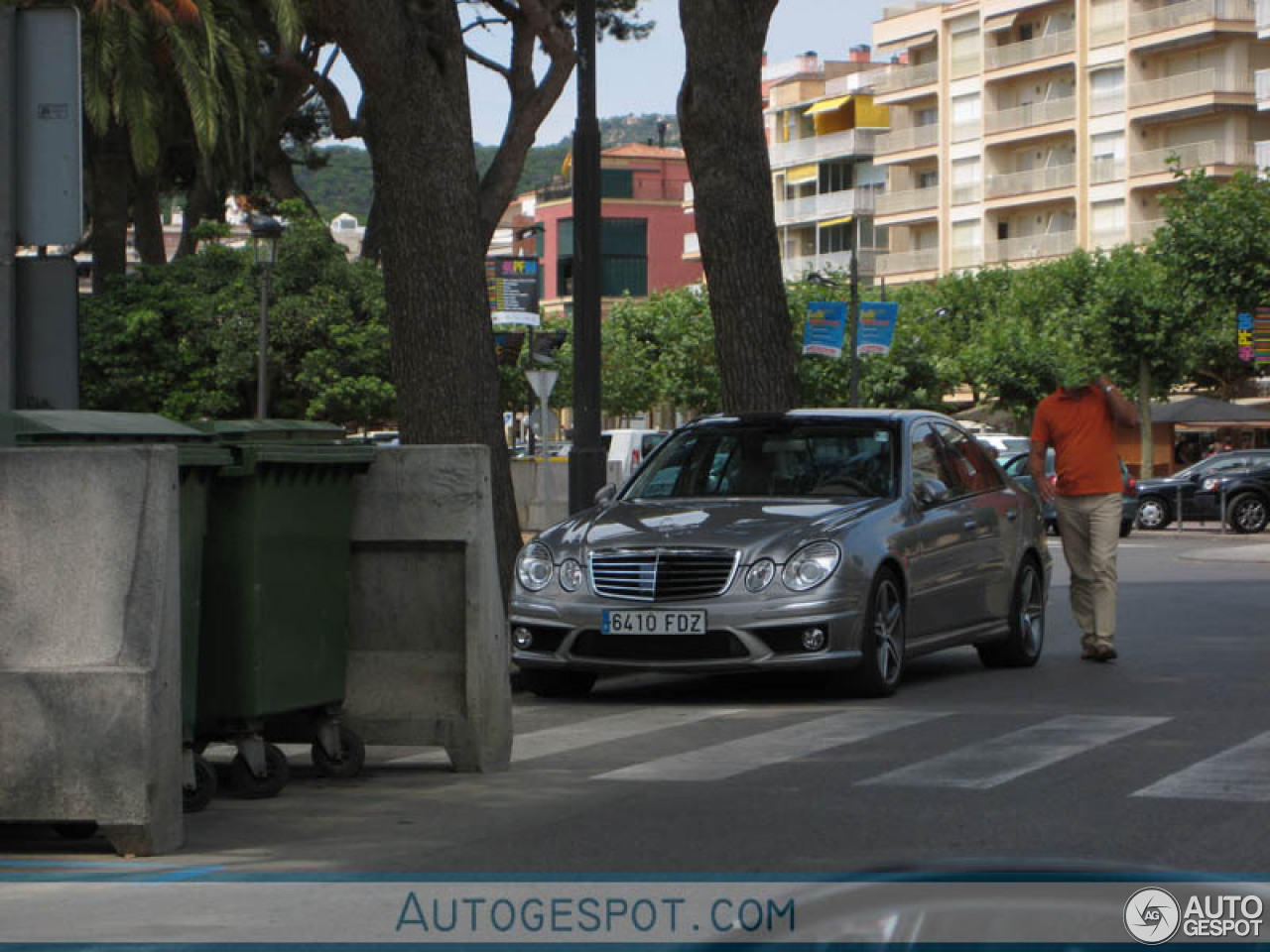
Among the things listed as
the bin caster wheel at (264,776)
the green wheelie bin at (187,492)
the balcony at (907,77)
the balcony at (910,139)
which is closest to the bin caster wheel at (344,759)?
the bin caster wheel at (264,776)

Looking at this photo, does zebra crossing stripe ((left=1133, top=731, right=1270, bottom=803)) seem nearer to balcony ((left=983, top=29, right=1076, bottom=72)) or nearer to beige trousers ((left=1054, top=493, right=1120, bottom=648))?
beige trousers ((left=1054, top=493, right=1120, bottom=648))

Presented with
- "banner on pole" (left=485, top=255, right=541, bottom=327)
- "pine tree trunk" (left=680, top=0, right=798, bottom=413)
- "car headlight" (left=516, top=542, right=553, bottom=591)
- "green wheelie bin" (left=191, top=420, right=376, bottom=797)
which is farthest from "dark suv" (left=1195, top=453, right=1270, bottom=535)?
"green wheelie bin" (left=191, top=420, right=376, bottom=797)

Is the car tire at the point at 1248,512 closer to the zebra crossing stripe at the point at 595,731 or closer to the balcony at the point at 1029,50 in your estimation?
the zebra crossing stripe at the point at 595,731

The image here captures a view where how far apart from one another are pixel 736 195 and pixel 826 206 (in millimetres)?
89310

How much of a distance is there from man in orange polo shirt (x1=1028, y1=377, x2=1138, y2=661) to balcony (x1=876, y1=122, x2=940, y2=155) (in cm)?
8579

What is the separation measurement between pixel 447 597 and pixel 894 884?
6782 mm

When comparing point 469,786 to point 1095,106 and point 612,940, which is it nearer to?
point 612,940

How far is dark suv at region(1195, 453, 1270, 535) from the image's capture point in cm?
4100

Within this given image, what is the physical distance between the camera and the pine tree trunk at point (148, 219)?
43000 millimetres

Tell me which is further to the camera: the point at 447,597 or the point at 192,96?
the point at 192,96

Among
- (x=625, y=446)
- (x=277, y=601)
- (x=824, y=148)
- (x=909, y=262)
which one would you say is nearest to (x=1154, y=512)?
(x=625, y=446)

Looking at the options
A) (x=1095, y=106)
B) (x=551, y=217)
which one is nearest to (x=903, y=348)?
(x=1095, y=106)

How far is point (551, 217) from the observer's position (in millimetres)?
138250


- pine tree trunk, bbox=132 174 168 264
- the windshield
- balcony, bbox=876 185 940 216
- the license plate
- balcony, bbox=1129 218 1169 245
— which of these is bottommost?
the license plate
